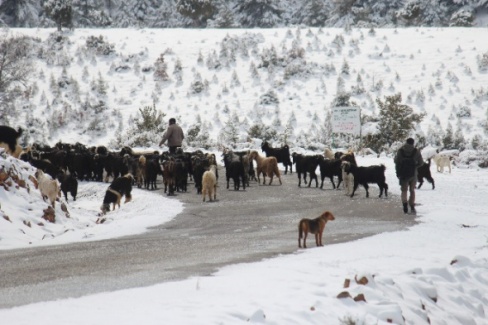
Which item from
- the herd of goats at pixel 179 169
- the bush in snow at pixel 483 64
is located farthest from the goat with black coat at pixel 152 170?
the bush in snow at pixel 483 64

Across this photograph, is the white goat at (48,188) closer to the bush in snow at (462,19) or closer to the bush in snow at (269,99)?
the bush in snow at (269,99)

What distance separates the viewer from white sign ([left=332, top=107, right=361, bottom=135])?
32.0 meters

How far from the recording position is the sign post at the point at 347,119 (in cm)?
3199

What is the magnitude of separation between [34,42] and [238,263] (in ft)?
183

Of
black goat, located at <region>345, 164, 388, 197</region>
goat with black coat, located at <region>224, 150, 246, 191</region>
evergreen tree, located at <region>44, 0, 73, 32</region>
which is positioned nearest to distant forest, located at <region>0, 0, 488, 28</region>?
evergreen tree, located at <region>44, 0, 73, 32</region>

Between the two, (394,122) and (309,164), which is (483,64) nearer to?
(394,122)

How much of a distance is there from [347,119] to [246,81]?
23.0 metres

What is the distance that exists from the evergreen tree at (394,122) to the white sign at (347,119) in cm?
423

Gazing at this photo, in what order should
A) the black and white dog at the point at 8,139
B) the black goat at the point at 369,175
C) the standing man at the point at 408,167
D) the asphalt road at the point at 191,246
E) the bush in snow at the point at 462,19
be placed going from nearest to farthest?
the asphalt road at the point at 191,246, the standing man at the point at 408,167, the black goat at the point at 369,175, the black and white dog at the point at 8,139, the bush in snow at the point at 462,19

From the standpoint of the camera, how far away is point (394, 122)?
3575 cm

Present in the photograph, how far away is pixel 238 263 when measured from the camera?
9500mm

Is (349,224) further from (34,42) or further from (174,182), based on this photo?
(34,42)

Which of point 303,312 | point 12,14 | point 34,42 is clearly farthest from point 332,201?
point 12,14

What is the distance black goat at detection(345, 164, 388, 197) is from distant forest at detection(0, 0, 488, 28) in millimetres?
52236
